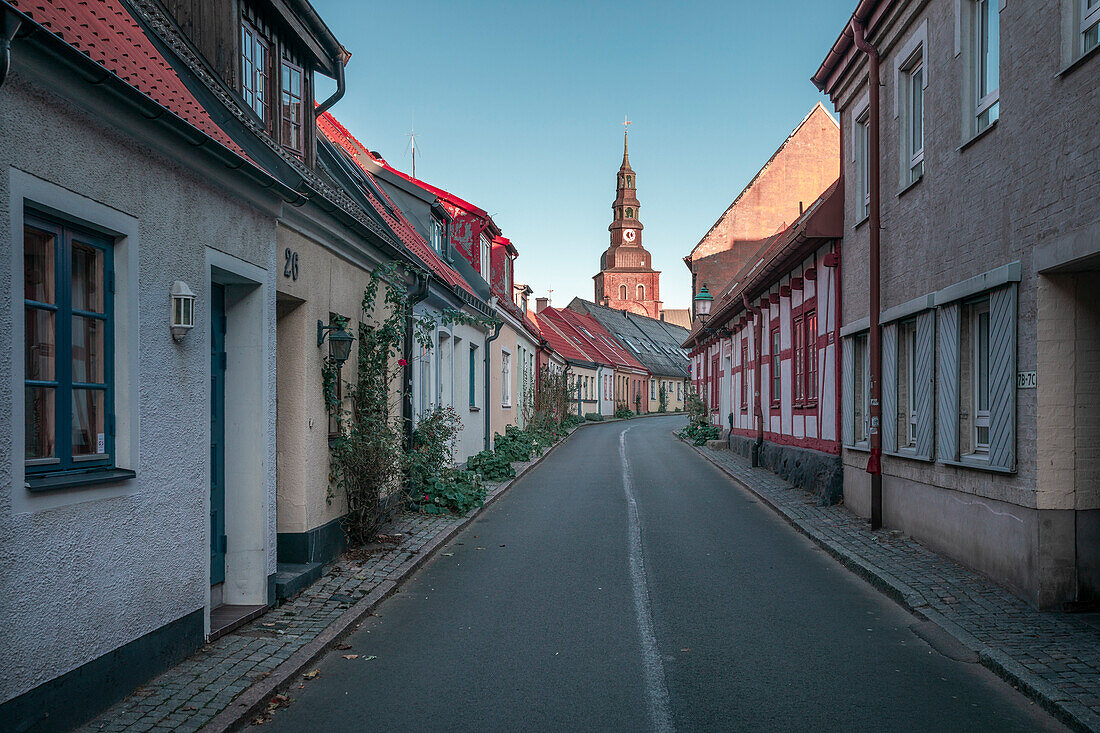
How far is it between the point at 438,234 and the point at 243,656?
551 inches

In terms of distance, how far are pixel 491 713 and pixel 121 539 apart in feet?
7.55

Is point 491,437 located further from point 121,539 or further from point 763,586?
point 121,539

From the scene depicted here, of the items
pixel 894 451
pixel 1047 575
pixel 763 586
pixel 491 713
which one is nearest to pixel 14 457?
pixel 491 713

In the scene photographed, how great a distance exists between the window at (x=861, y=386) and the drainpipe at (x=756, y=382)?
26.0ft

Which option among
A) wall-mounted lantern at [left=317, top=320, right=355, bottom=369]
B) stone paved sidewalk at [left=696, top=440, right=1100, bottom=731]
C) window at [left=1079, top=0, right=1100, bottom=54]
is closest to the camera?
stone paved sidewalk at [left=696, top=440, right=1100, bottom=731]

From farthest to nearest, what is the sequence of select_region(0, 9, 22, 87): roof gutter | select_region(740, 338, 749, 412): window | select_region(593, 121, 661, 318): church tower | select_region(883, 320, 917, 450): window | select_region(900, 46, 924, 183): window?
select_region(593, 121, 661, 318): church tower < select_region(740, 338, 749, 412): window < select_region(883, 320, 917, 450): window < select_region(900, 46, 924, 183): window < select_region(0, 9, 22, 87): roof gutter

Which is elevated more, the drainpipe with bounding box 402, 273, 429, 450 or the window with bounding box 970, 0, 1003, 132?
the window with bounding box 970, 0, 1003, 132

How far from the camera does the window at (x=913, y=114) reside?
1059 cm

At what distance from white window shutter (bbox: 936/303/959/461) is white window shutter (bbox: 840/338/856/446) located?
11.1 ft

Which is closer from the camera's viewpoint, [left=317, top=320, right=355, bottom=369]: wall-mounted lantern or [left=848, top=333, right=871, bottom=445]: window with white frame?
[left=317, top=320, right=355, bottom=369]: wall-mounted lantern

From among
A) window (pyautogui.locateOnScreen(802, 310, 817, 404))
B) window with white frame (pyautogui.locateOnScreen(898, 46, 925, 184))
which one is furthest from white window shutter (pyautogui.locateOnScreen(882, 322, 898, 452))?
window (pyautogui.locateOnScreen(802, 310, 817, 404))

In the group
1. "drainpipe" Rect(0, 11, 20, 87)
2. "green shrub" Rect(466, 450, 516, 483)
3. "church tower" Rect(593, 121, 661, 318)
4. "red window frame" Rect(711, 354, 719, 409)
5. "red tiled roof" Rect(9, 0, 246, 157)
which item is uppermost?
"church tower" Rect(593, 121, 661, 318)

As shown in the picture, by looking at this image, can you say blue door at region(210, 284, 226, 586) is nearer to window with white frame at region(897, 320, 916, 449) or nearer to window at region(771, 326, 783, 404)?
window with white frame at region(897, 320, 916, 449)

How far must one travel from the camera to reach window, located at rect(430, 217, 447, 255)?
18.4 metres
